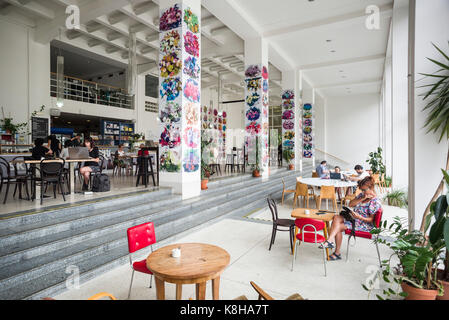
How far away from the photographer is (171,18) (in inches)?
207

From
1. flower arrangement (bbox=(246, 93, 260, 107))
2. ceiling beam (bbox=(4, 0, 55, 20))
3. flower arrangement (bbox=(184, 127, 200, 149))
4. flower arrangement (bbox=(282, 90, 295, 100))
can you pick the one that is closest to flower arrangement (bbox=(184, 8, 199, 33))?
flower arrangement (bbox=(184, 127, 200, 149))

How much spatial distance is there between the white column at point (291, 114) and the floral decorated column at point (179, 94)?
6.41 meters

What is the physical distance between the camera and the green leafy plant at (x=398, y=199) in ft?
21.6

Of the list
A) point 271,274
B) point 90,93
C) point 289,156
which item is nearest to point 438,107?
point 271,274

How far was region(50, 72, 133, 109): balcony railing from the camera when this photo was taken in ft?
34.7

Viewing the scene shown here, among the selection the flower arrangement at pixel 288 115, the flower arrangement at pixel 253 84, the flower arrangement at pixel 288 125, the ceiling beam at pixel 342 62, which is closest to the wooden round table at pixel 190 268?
the flower arrangement at pixel 253 84

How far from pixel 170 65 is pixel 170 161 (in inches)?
76.9

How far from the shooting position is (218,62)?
38.4 ft

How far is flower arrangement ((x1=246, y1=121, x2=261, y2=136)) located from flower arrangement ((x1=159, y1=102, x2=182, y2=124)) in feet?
12.7

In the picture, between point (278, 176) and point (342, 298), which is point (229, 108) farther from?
point (342, 298)
